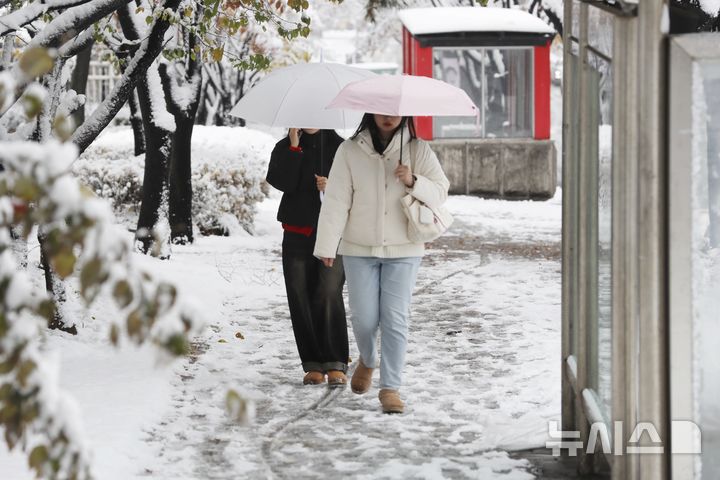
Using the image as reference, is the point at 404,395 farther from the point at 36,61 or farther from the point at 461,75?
the point at 461,75

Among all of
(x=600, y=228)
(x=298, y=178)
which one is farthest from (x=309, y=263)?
(x=600, y=228)

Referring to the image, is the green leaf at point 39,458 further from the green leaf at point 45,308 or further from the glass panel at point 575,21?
the glass panel at point 575,21

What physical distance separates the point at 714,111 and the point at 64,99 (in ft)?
18.1

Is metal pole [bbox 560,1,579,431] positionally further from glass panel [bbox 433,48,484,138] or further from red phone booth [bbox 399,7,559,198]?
glass panel [bbox 433,48,484,138]

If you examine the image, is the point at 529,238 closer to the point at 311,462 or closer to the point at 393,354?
the point at 393,354

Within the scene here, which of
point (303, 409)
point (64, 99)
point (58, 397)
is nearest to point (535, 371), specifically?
A: point (303, 409)

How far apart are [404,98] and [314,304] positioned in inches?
66.0

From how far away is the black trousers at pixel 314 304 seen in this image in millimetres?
7648

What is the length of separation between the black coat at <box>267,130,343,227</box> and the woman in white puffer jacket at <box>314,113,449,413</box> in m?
0.66

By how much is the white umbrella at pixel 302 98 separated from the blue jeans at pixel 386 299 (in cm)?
96

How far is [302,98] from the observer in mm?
7590

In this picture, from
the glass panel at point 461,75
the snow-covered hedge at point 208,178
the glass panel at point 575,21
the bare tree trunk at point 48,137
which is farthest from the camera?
the glass panel at point 461,75

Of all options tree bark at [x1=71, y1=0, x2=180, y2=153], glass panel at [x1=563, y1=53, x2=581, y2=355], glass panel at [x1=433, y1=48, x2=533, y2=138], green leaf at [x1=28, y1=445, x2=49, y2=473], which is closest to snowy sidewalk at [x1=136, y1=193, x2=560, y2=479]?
glass panel at [x1=563, y1=53, x2=581, y2=355]

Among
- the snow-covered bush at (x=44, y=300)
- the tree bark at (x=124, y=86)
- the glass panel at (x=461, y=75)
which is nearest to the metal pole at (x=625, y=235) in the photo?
the snow-covered bush at (x=44, y=300)
